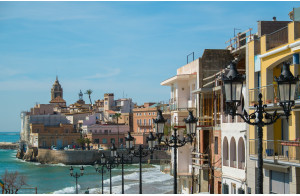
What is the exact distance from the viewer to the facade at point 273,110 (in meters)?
17.1

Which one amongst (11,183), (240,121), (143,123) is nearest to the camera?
(240,121)

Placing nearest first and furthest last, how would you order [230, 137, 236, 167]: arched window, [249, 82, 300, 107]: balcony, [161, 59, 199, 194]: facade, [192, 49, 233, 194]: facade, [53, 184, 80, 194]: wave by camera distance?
[249, 82, 300, 107]: balcony, [230, 137, 236, 167]: arched window, [192, 49, 233, 194]: facade, [161, 59, 199, 194]: facade, [53, 184, 80, 194]: wave

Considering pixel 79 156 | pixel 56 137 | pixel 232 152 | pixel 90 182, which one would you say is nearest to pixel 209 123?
pixel 232 152

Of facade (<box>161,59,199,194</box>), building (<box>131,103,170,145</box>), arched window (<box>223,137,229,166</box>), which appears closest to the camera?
arched window (<box>223,137,229,166</box>)

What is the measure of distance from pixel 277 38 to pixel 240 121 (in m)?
5.58

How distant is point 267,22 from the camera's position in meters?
21.8

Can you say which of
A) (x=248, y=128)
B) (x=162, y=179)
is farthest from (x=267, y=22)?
(x=162, y=179)

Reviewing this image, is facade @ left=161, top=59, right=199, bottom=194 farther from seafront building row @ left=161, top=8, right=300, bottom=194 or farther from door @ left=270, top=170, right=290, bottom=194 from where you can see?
door @ left=270, top=170, right=290, bottom=194

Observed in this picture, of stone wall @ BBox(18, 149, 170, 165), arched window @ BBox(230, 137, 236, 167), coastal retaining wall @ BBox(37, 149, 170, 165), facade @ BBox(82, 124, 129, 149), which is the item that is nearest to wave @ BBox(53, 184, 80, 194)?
stone wall @ BBox(18, 149, 170, 165)

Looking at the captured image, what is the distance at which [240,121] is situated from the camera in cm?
2384

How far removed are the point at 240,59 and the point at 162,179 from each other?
41.3 metres

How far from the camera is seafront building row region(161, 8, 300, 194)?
1761 centimetres

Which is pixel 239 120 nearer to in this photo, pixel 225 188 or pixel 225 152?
pixel 225 152

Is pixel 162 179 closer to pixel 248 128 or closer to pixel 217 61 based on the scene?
pixel 217 61
